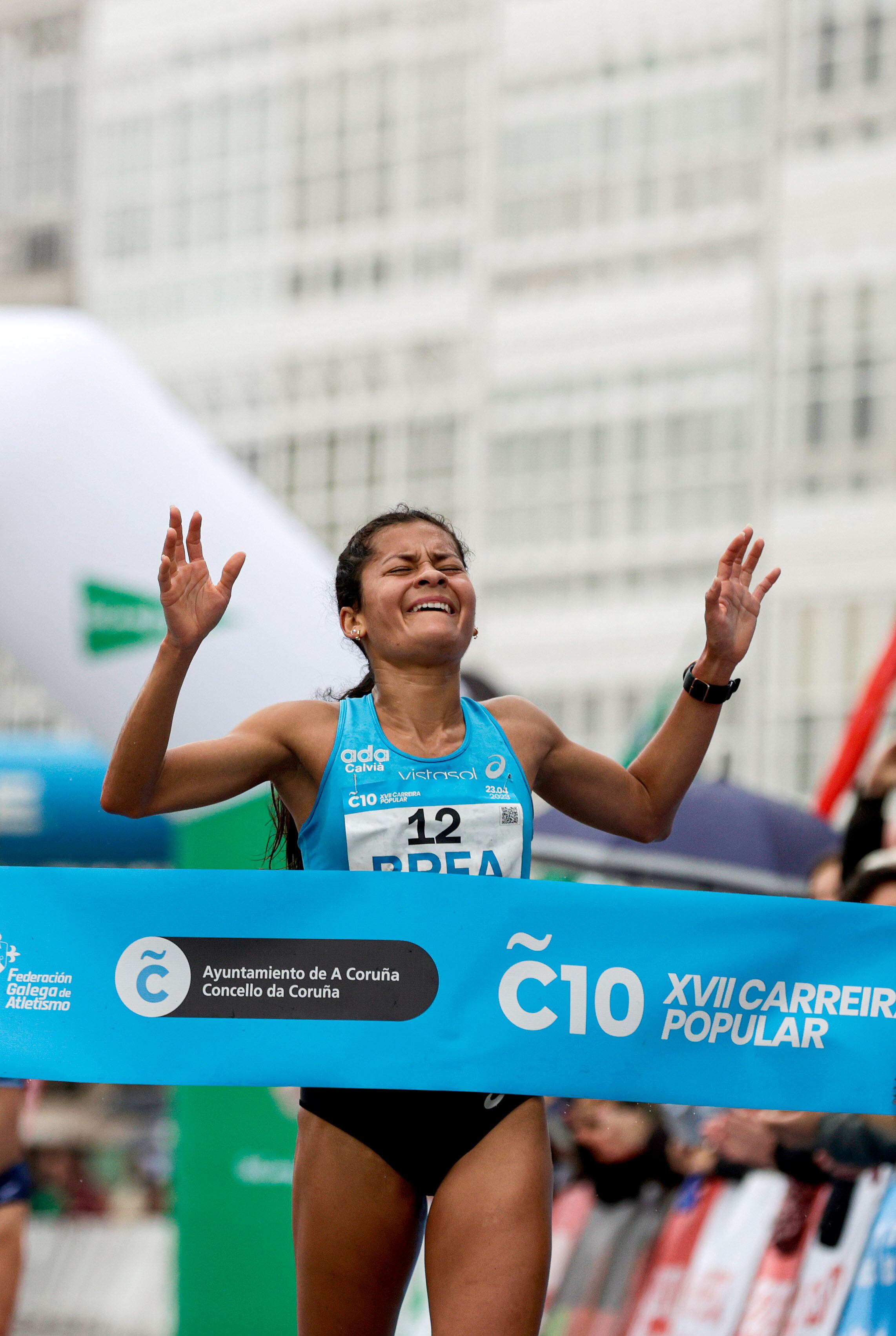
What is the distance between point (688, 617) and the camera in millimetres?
26547

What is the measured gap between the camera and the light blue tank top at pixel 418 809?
3.16 metres

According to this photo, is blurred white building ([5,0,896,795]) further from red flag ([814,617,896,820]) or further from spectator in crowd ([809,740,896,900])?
spectator in crowd ([809,740,896,900])

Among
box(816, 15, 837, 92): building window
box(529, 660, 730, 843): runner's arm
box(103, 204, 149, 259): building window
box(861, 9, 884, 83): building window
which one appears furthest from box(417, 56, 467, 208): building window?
box(529, 660, 730, 843): runner's arm

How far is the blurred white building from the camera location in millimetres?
26891

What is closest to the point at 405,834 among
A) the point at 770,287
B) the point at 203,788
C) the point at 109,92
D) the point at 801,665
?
the point at 203,788

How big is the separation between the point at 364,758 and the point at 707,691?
0.65 metres

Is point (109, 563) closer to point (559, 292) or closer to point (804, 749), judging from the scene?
point (804, 749)

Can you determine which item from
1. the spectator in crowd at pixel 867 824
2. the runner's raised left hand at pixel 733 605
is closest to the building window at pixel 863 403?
the spectator in crowd at pixel 867 824

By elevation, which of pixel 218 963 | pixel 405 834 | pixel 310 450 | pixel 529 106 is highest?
pixel 529 106

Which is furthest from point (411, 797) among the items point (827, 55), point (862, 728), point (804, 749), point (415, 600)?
point (827, 55)

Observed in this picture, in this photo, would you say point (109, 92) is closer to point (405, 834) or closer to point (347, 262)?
point (347, 262)

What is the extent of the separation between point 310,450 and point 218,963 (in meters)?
27.3

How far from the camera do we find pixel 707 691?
343 cm

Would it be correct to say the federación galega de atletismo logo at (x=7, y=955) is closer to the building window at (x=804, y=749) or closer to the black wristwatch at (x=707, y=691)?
the black wristwatch at (x=707, y=691)
